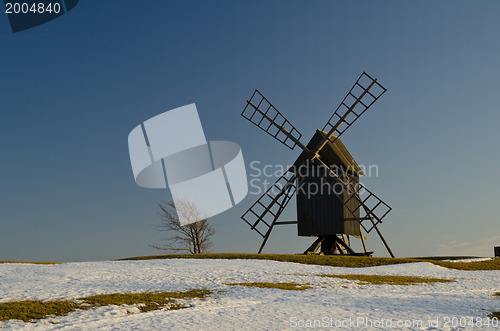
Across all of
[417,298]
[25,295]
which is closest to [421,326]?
[417,298]

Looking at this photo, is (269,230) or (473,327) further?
(269,230)

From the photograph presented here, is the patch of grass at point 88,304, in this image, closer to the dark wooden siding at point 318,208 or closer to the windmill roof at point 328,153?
the dark wooden siding at point 318,208

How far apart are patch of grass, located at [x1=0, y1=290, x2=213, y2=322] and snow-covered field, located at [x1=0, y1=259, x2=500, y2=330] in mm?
393

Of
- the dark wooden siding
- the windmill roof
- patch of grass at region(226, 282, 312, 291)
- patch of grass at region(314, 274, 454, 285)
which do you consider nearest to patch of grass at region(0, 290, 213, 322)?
patch of grass at region(226, 282, 312, 291)

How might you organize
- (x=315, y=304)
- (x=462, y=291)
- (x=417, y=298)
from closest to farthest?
1. (x=315, y=304)
2. (x=417, y=298)
3. (x=462, y=291)

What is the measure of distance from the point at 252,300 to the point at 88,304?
3961 millimetres

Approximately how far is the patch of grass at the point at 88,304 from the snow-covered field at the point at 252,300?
0.39m

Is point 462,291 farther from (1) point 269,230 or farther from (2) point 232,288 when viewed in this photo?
(1) point 269,230

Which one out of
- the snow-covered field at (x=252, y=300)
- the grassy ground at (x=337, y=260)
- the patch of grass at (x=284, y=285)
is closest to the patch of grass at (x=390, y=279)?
the snow-covered field at (x=252, y=300)

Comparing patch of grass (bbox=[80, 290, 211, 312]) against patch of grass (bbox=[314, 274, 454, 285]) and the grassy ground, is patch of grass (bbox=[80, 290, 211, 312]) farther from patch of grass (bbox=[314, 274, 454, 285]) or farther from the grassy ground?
the grassy ground

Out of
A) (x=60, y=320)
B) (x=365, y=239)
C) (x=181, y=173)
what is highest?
(x=181, y=173)

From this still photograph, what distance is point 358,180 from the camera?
3086 centimetres

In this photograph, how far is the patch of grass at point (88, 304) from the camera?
9773 mm

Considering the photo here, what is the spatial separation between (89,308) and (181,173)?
1686 centimetres
